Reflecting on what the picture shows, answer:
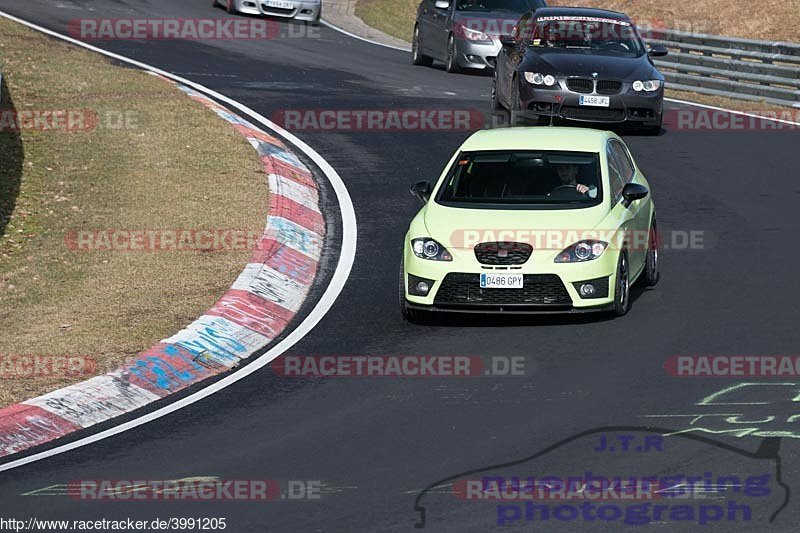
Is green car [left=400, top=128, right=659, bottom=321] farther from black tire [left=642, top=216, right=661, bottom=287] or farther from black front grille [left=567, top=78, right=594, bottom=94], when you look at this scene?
black front grille [left=567, top=78, right=594, bottom=94]

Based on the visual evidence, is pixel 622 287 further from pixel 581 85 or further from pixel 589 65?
pixel 589 65

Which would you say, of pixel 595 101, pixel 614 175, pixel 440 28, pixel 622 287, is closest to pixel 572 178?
pixel 614 175

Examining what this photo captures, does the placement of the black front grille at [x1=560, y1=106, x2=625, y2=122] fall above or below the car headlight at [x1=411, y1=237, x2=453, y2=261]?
below

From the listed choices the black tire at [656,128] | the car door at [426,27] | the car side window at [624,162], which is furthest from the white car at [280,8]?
the car side window at [624,162]

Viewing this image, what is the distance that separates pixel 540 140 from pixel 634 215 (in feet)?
3.72

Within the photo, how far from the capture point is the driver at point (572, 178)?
44.0 ft

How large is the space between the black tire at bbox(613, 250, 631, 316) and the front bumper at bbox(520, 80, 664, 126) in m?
8.56

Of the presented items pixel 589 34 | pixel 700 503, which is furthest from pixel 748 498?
pixel 589 34

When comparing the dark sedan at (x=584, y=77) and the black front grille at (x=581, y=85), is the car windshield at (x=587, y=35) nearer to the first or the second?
the dark sedan at (x=584, y=77)

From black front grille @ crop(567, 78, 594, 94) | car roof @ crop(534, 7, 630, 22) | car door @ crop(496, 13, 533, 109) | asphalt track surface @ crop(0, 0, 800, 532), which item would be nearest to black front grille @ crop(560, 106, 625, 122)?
black front grille @ crop(567, 78, 594, 94)

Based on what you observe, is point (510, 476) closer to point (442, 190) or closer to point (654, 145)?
point (442, 190)

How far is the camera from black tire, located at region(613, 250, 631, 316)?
12625 mm

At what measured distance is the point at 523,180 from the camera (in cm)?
1359

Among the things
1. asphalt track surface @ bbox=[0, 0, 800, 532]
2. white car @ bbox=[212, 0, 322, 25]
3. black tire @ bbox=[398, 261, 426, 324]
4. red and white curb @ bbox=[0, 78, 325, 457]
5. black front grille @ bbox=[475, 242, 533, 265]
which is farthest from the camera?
white car @ bbox=[212, 0, 322, 25]
